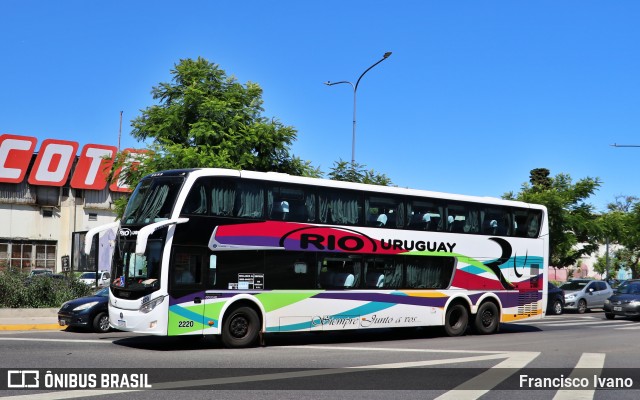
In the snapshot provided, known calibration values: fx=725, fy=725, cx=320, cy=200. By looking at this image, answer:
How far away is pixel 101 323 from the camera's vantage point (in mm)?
19453

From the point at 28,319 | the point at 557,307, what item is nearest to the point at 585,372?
the point at 28,319

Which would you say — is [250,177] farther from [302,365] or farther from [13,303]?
[13,303]

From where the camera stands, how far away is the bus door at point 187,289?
1513 cm

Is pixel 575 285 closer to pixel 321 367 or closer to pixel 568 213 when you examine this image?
pixel 568 213

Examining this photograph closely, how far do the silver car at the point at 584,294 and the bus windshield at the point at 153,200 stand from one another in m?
25.2

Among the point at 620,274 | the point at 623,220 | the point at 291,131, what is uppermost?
the point at 291,131

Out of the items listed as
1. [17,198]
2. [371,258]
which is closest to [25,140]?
[17,198]

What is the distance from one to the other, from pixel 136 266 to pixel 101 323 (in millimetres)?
4882

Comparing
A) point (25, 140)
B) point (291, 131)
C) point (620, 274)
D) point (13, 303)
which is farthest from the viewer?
point (620, 274)

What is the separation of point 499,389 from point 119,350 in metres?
8.08

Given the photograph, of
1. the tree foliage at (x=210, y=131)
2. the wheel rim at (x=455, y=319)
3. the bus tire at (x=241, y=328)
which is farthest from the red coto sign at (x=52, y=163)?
the bus tire at (x=241, y=328)

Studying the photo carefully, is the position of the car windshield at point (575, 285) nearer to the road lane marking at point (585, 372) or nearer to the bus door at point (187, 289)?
the road lane marking at point (585, 372)

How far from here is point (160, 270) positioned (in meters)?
15.1

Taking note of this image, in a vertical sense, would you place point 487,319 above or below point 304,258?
below
